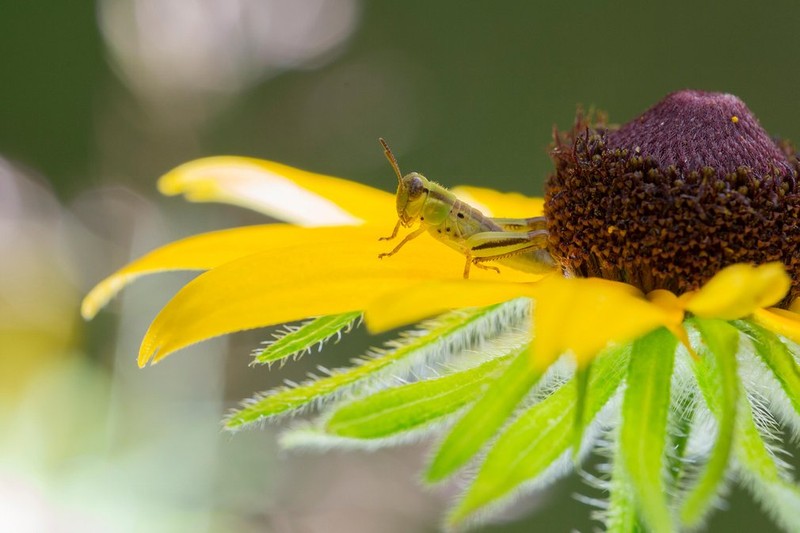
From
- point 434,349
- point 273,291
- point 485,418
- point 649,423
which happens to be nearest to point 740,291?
point 649,423

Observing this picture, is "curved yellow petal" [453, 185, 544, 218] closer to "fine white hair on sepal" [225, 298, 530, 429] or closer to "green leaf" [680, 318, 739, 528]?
"fine white hair on sepal" [225, 298, 530, 429]

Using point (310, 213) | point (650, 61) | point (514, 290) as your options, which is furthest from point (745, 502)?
point (514, 290)

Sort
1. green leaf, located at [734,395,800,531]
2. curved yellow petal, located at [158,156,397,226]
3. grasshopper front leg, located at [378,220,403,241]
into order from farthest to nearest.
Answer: curved yellow petal, located at [158,156,397,226], grasshopper front leg, located at [378,220,403,241], green leaf, located at [734,395,800,531]

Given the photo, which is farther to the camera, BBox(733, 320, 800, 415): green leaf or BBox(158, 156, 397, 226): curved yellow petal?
BBox(158, 156, 397, 226): curved yellow petal

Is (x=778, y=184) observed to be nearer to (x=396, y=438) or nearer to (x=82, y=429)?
(x=396, y=438)

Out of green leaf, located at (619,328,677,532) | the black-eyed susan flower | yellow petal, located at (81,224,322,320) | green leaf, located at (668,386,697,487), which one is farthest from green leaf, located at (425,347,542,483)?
yellow petal, located at (81,224,322,320)
